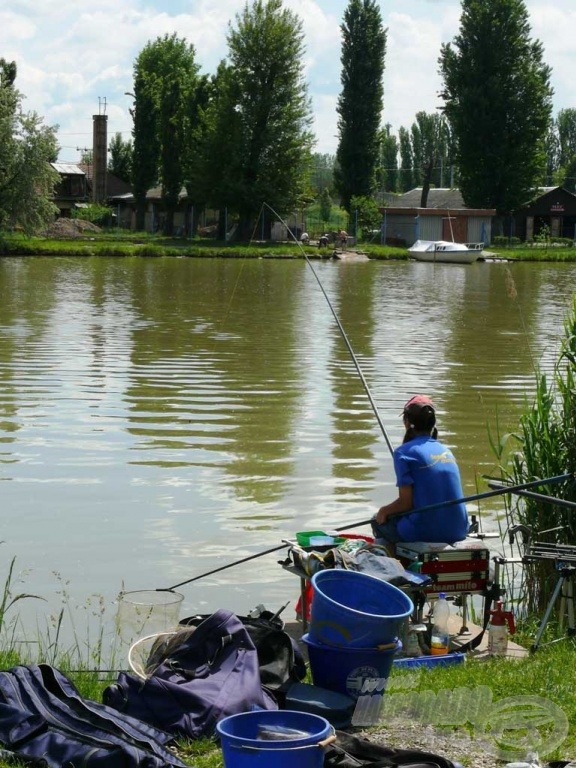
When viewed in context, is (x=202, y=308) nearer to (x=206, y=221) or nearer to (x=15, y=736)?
(x=15, y=736)

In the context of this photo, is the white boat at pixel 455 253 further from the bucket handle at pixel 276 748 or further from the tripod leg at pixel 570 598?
the bucket handle at pixel 276 748

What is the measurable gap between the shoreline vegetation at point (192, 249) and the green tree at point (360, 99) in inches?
220

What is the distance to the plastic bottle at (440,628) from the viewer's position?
17.3 ft

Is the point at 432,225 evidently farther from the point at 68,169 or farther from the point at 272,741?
the point at 272,741

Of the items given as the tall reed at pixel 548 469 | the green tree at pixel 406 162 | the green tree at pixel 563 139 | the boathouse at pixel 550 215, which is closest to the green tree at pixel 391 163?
the green tree at pixel 406 162

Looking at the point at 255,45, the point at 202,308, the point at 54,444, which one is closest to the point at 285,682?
the point at 54,444

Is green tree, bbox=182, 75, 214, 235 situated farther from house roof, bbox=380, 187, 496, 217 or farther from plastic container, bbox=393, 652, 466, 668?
plastic container, bbox=393, 652, 466, 668

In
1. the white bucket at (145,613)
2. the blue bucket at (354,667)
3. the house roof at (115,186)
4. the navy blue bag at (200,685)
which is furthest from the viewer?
the house roof at (115,186)

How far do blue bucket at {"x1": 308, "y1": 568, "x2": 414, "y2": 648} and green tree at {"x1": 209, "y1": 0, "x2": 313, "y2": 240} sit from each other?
2239 inches

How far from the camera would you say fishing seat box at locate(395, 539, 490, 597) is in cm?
542

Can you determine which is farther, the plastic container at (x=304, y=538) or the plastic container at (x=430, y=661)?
the plastic container at (x=304, y=538)

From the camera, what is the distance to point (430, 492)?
5805mm

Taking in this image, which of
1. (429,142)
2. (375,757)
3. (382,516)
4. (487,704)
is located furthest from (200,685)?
(429,142)

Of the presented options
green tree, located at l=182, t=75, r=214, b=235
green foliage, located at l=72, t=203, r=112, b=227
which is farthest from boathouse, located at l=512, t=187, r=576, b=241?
green foliage, located at l=72, t=203, r=112, b=227
